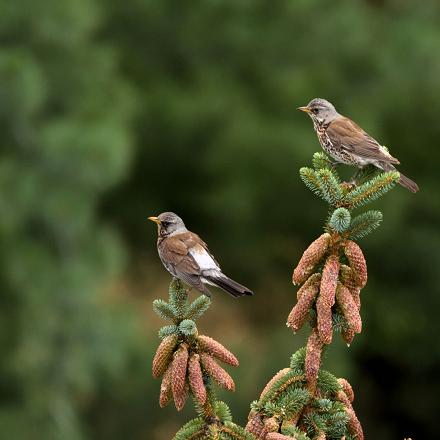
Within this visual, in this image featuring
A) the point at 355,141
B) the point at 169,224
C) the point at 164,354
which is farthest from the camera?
the point at 355,141

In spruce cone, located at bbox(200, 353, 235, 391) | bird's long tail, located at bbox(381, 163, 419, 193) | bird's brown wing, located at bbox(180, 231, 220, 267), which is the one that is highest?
bird's long tail, located at bbox(381, 163, 419, 193)

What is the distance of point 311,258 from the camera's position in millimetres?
4062

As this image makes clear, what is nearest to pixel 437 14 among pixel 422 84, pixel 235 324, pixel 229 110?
pixel 422 84

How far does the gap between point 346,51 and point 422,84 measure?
1.56 meters

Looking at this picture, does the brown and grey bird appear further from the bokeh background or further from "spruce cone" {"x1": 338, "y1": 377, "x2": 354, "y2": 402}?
the bokeh background

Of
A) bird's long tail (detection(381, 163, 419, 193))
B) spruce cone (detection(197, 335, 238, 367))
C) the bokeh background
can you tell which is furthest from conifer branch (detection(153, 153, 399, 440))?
the bokeh background

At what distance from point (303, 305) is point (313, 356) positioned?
0.61 ft

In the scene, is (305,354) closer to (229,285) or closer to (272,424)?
(272,424)

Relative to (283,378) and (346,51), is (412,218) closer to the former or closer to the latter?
(346,51)

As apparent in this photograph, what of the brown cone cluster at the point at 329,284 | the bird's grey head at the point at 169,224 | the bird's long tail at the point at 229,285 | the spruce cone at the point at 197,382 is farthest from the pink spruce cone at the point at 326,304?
the bird's grey head at the point at 169,224

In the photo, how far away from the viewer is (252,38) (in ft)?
64.7

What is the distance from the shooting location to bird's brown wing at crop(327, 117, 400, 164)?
5.74 meters

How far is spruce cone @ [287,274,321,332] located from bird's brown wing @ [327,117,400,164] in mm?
1629

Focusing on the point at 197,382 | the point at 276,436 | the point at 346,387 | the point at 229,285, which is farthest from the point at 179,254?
the point at 276,436
